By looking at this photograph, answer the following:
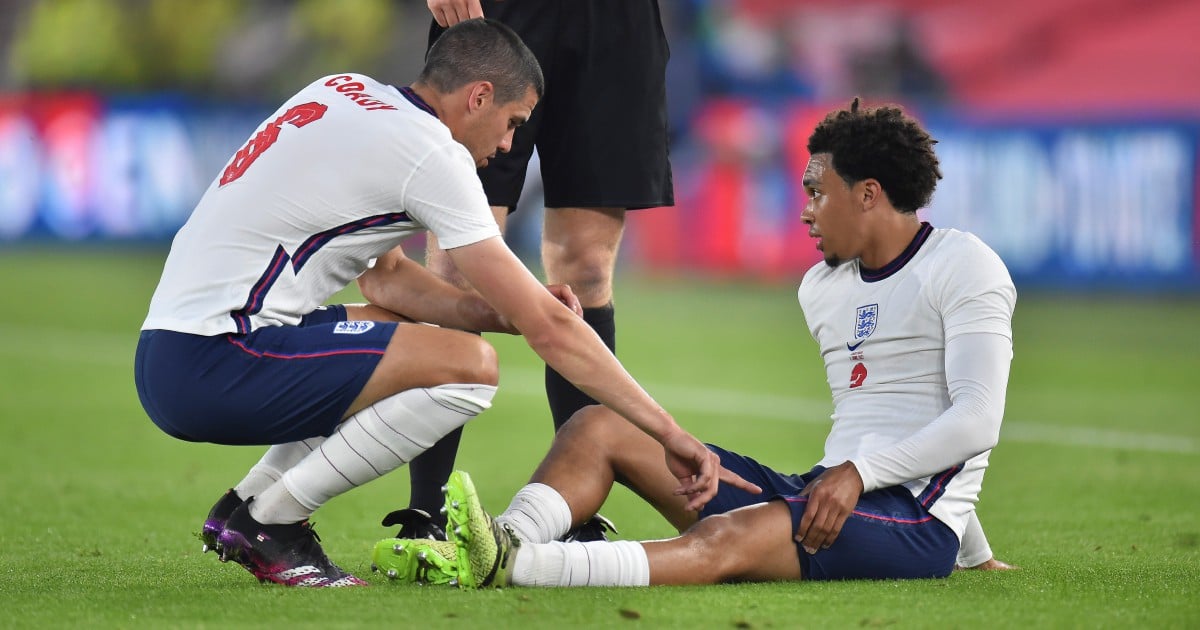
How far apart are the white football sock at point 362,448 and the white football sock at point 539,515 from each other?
26 centimetres

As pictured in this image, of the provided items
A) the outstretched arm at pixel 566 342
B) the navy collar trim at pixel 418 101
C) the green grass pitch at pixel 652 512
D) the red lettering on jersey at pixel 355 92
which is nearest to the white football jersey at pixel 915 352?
the green grass pitch at pixel 652 512

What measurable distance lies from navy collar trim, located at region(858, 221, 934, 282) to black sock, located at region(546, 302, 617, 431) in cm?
87

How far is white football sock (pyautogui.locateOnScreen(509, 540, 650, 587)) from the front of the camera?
131 inches

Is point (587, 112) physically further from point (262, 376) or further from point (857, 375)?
point (262, 376)

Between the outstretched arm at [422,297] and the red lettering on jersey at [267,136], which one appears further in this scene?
the outstretched arm at [422,297]

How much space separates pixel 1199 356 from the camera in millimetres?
9719

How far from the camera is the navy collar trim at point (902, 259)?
381 cm

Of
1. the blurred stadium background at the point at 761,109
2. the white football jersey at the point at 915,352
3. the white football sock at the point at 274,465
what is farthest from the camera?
the blurred stadium background at the point at 761,109

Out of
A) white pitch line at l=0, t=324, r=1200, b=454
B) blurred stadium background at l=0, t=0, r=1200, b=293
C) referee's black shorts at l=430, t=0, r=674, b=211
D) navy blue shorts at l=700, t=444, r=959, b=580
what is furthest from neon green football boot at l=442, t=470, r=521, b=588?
blurred stadium background at l=0, t=0, r=1200, b=293

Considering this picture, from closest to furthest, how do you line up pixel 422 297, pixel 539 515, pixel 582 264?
pixel 539 515, pixel 422 297, pixel 582 264

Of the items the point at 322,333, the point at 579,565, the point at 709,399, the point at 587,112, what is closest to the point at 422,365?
the point at 322,333

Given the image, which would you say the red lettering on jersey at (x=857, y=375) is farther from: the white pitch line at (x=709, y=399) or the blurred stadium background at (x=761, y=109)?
the blurred stadium background at (x=761, y=109)

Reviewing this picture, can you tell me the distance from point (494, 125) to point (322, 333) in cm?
65

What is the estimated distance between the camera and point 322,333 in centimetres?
358
